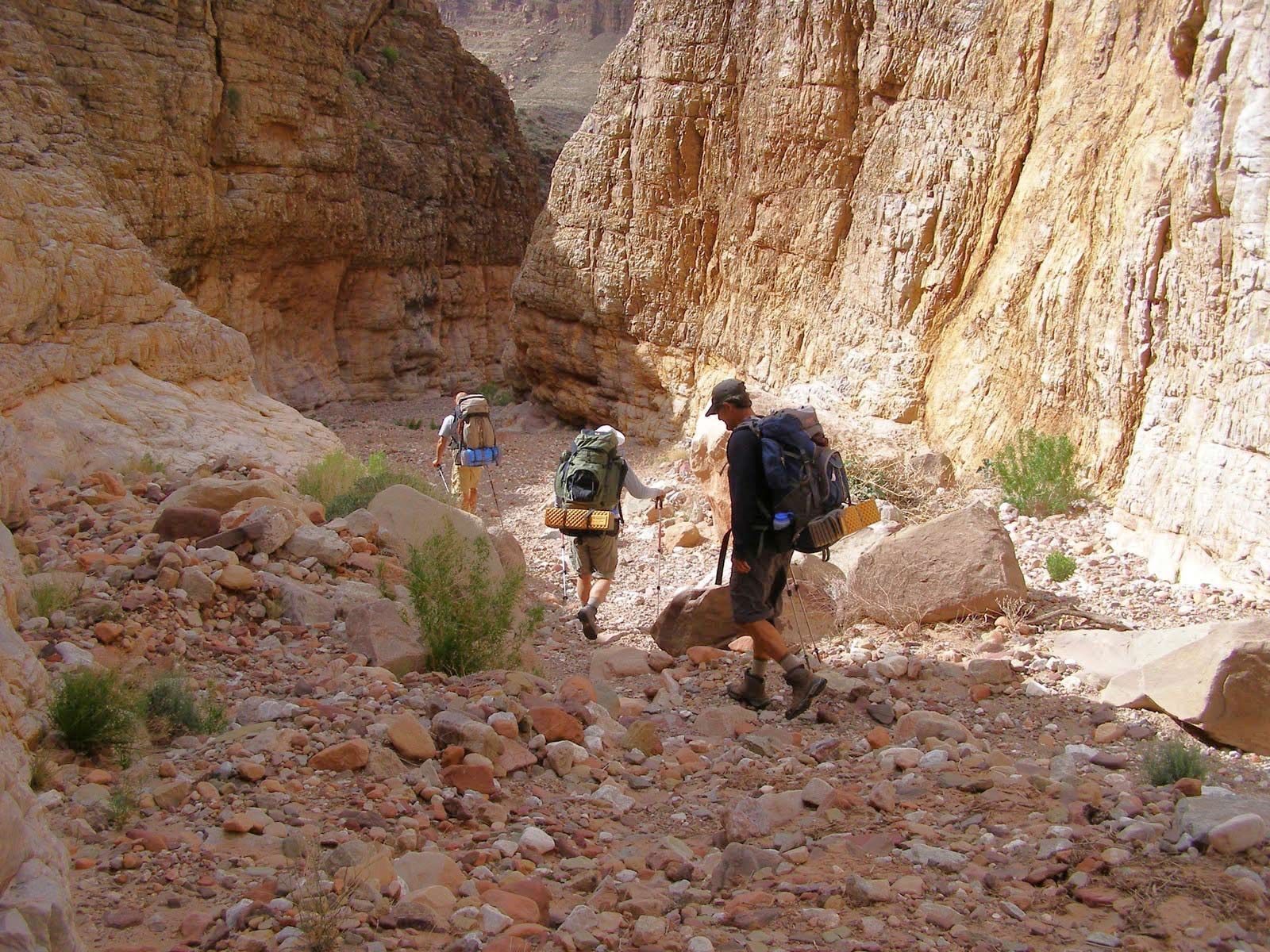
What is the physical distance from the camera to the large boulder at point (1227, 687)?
16.6 ft

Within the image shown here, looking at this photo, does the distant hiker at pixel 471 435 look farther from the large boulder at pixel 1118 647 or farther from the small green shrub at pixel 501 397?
the small green shrub at pixel 501 397

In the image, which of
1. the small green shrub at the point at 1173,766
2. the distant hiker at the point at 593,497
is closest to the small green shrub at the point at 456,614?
the distant hiker at the point at 593,497

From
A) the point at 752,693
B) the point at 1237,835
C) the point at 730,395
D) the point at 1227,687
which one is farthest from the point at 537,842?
the point at 1227,687

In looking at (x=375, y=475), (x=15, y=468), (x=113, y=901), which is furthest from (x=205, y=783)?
(x=375, y=475)

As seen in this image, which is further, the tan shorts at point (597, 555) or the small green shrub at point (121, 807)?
the tan shorts at point (597, 555)

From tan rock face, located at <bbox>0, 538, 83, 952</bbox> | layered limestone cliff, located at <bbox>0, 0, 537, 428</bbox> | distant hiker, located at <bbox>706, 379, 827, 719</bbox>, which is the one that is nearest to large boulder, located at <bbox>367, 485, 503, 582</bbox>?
distant hiker, located at <bbox>706, 379, 827, 719</bbox>

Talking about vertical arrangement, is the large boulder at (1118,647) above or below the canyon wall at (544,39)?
below

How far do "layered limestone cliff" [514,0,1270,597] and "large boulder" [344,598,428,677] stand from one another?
5.46 metres

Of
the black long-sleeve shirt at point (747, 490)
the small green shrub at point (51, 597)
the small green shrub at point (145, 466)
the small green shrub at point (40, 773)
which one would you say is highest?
the black long-sleeve shirt at point (747, 490)

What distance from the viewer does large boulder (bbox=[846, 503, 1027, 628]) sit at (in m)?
7.10

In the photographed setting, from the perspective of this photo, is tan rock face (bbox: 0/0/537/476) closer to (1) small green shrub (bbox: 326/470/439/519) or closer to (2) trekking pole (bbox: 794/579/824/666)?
(1) small green shrub (bbox: 326/470/439/519)

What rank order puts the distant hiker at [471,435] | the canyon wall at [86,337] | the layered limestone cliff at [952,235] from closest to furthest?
the layered limestone cliff at [952,235] → the canyon wall at [86,337] → the distant hiker at [471,435]

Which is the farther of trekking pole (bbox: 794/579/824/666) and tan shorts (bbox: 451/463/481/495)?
tan shorts (bbox: 451/463/481/495)

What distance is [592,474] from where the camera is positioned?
25.1 ft
